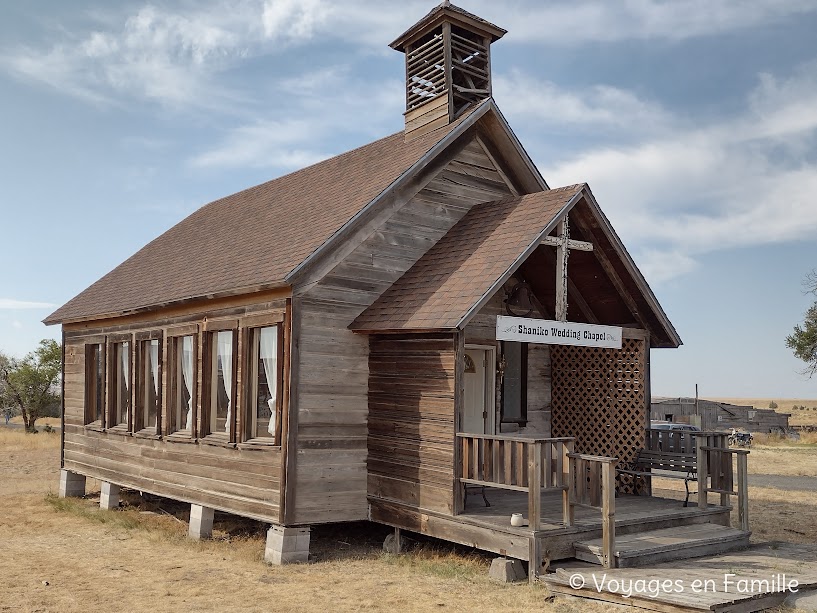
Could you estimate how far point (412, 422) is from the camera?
11.1 m

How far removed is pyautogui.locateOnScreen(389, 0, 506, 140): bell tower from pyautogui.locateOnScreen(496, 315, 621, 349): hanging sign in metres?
4.65

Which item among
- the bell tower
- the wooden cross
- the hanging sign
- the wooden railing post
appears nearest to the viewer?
the wooden railing post

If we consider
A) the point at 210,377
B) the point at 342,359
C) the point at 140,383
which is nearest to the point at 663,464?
the point at 342,359

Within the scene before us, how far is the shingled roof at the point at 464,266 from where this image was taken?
34.4ft

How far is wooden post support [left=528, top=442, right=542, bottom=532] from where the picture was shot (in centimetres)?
945

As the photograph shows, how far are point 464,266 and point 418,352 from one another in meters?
1.36

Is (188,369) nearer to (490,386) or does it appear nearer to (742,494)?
(490,386)

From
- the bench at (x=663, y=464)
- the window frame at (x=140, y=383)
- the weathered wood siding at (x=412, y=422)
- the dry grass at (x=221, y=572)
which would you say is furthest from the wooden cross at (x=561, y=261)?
the window frame at (x=140, y=383)

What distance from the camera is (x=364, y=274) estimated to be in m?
11.9

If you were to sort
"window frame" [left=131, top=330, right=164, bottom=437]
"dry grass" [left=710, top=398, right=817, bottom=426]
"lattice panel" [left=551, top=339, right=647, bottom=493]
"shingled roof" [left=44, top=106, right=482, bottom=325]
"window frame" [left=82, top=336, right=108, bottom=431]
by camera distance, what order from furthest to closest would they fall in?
"dry grass" [left=710, top=398, right=817, bottom=426], "window frame" [left=82, top=336, right=108, bottom=431], "window frame" [left=131, top=330, right=164, bottom=437], "lattice panel" [left=551, top=339, right=647, bottom=493], "shingled roof" [left=44, top=106, right=482, bottom=325]

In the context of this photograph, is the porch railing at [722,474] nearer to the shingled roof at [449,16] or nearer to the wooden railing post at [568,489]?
the wooden railing post at [568,489]

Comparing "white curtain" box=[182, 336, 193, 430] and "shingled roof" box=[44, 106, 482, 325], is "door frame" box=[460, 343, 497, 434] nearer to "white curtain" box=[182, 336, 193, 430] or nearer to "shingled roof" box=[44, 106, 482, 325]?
"shingled roof" box=[44, 106, 482, 325]

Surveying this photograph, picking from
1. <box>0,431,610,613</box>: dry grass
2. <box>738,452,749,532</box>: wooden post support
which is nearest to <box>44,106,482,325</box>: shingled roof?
<box>0,431,610,613</box>: dry grass

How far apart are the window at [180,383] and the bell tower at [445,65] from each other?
213 inches
